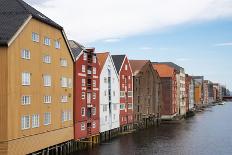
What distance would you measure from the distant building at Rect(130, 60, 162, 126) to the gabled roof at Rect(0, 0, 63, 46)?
1944 inches

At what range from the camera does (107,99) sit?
7475cm

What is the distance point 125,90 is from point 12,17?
4493cm

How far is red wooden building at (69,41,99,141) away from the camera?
2362 inches

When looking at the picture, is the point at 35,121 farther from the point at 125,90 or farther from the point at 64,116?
the point at 125,90

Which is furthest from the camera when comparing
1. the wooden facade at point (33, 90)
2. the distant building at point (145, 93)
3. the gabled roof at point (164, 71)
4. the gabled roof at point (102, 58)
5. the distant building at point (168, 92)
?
the gabled roof at point (164, 71)

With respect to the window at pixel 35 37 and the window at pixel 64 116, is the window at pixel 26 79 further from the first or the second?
the window at pixel 64 116

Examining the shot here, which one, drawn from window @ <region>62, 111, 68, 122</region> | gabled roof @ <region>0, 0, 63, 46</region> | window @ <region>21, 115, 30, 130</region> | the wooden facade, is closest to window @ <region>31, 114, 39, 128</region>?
the wooden facade

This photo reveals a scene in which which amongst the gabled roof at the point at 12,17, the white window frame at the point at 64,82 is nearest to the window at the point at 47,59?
the gabled roof at the point at 12,17

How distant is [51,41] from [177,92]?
308 feet

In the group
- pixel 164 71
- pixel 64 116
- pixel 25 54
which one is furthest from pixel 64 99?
pixel 164 71

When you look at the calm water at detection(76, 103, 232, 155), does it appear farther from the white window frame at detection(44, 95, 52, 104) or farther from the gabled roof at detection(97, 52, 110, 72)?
the gabled roof at detection(97, 52, 110, 72)

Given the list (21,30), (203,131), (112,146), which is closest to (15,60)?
(21,30)

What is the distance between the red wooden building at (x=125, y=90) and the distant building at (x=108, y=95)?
8.93ft

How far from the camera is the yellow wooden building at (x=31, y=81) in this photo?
4097cm
